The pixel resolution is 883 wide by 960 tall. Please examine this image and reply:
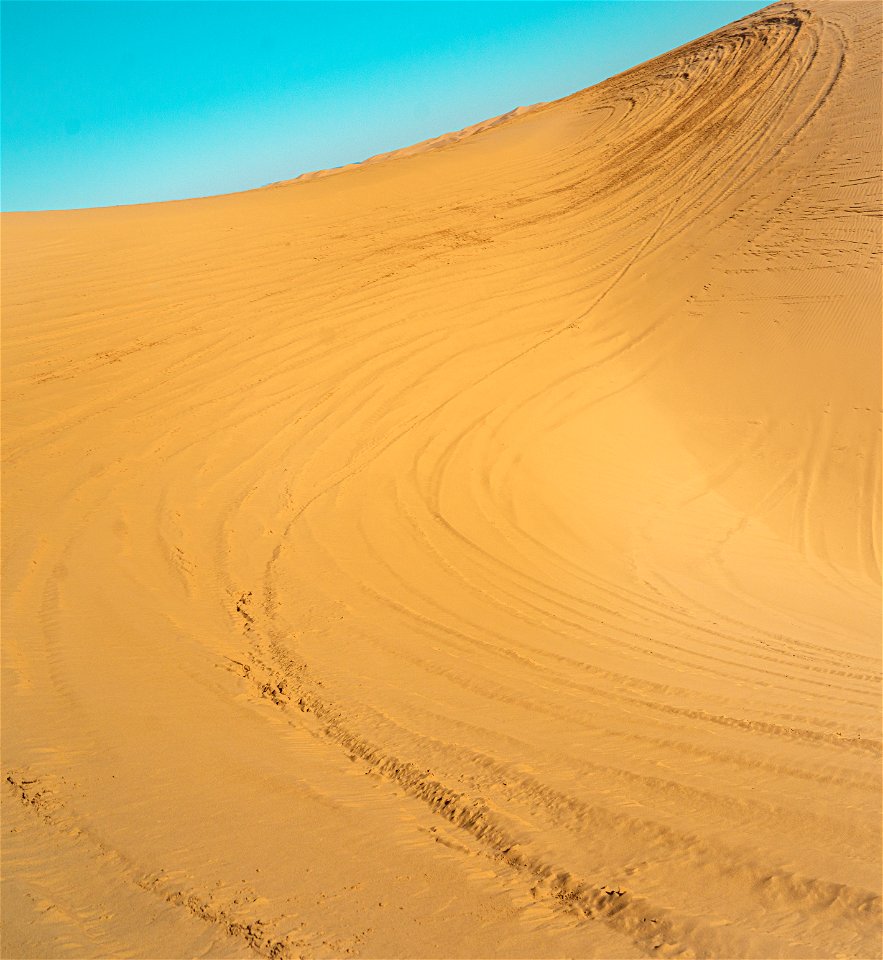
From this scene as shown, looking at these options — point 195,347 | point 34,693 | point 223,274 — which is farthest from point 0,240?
point 34,693

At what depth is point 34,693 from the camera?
3.68 m

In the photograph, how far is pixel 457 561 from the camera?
212 inches

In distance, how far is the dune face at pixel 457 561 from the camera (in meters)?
2.59

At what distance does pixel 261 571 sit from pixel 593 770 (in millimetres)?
2569

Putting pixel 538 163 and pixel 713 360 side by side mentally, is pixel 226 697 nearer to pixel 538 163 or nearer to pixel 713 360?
pixel 713 360

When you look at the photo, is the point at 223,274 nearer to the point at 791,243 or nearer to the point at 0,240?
the point at 0,240

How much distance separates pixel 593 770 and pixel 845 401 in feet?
22.8

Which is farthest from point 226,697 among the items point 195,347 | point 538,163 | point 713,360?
point 538,163

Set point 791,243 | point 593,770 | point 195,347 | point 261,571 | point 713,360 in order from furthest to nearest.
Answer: point 791,243 → point 713,360 → point 195,347 → point 261,571 → point 593,770

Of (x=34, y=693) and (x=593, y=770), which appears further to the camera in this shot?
(x=34, y=693)

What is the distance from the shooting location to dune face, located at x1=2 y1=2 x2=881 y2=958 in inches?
102

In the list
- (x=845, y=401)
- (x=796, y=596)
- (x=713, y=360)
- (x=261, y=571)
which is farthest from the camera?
(x=713, y=360)

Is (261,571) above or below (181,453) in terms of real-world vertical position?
below

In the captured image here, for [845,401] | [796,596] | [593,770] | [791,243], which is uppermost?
[791,243]
